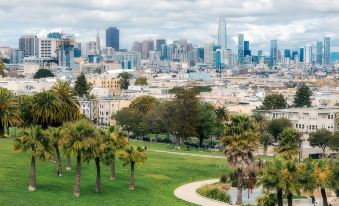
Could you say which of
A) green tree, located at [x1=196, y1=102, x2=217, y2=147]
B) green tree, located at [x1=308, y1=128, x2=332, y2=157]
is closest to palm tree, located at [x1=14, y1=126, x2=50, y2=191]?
green tree, located at [x1=308, y1=128, x2=332, y2=157]

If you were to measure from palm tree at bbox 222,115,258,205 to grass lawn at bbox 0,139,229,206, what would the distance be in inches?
205

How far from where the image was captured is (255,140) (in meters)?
56.6

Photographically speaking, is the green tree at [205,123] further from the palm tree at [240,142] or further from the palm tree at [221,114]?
the palm tree at [240,142]

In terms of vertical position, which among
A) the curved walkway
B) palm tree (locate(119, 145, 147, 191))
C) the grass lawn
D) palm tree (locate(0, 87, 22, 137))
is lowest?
the curved walkway

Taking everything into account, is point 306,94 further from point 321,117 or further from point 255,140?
point 255,140

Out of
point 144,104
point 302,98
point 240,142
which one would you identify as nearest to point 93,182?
point 240,142

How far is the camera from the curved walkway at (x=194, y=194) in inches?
2242

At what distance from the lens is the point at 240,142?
184ft

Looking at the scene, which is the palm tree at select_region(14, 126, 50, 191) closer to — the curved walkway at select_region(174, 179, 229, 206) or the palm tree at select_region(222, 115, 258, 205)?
the curved walkway at select_region(174, 179, 229, 206)

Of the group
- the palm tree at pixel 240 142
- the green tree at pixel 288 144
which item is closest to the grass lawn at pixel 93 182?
the palm tree at pixel 240 142

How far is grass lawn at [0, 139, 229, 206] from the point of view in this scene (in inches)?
2132

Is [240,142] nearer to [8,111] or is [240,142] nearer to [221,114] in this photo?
[8,111]

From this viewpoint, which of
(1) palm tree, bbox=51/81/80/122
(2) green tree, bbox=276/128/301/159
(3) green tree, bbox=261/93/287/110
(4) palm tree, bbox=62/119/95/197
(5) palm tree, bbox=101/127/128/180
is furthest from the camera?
(3) green tree, bbox=261/93/287/110

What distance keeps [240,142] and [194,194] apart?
7.84 m
